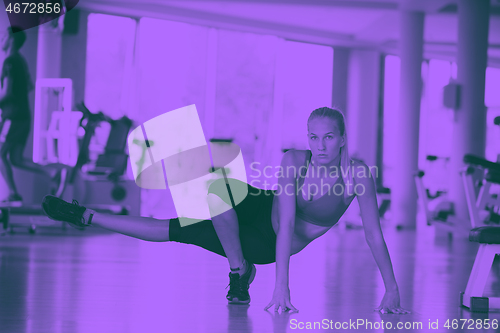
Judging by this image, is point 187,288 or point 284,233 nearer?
point 284,233

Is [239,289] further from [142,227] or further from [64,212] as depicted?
[64,212]

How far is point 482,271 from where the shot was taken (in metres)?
1.86

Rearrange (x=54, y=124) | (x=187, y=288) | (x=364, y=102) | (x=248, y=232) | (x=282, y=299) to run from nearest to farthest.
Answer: (x=282, y=299)
(x=248, y=232)
(x=187, y=288)
(x=54, y=124)
(x=364, y=102)

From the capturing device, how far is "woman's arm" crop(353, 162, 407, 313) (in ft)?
5.59

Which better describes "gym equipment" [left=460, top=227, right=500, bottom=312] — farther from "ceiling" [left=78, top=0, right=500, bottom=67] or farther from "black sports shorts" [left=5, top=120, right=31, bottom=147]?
"ceiling" [left=78, top=0, right=500, bottom=67]

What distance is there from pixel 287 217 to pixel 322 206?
0.54 feet

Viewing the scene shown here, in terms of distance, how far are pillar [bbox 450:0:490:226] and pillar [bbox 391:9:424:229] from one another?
847mm

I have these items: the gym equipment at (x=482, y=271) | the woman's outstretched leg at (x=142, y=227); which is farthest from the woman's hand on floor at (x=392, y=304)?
the woman's outstretched leg at (x=142, y=227)

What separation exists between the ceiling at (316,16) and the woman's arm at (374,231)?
208 inches

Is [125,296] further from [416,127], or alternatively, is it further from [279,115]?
[279,115]

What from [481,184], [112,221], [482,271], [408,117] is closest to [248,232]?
[112,221]

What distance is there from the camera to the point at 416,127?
21.4ft

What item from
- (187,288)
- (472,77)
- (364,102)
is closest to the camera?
(187,288)

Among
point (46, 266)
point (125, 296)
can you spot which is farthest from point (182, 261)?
point (125, 296)
